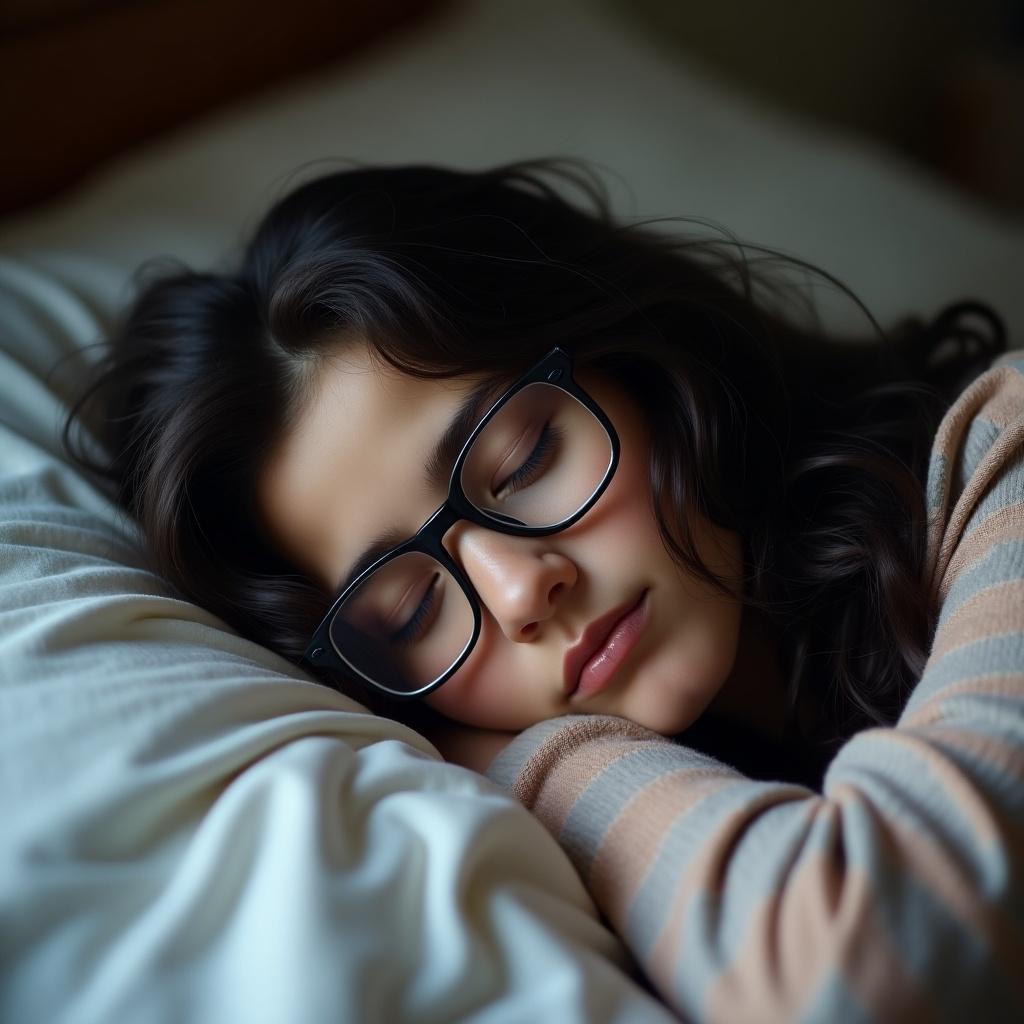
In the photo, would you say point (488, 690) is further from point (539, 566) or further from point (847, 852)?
point (847, 852)

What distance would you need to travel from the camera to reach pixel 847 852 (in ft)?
1.82

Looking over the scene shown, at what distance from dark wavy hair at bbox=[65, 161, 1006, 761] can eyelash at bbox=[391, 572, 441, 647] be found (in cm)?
10

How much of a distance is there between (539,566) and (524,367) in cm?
18

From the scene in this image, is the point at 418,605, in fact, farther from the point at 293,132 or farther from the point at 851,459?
the point at 293,132

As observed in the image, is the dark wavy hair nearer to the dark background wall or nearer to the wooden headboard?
the wooden headboard

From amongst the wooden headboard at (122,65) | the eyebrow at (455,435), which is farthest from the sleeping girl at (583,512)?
the wooden headboard at (122,65)

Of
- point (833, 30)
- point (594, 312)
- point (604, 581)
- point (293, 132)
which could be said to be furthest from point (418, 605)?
point (833, 30)

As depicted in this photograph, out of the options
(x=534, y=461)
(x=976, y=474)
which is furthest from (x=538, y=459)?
(x=976, y=474)

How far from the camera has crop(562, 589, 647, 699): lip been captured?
0.78m

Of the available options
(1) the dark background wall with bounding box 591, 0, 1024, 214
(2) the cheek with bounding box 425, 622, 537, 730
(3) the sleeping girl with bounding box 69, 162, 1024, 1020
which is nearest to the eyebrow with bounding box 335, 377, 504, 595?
(3) the sleeping girl with bounding box 69, 162, 1024, 1020

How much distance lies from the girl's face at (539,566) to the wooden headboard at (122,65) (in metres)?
0.72

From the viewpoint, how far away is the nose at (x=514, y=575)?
76cm

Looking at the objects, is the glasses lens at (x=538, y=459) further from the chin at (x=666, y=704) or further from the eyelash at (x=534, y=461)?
the chin at (x=666, y=704)

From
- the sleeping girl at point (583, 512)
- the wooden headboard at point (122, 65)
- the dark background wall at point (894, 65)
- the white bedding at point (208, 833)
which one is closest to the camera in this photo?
the white bedding at point (208, 833)
